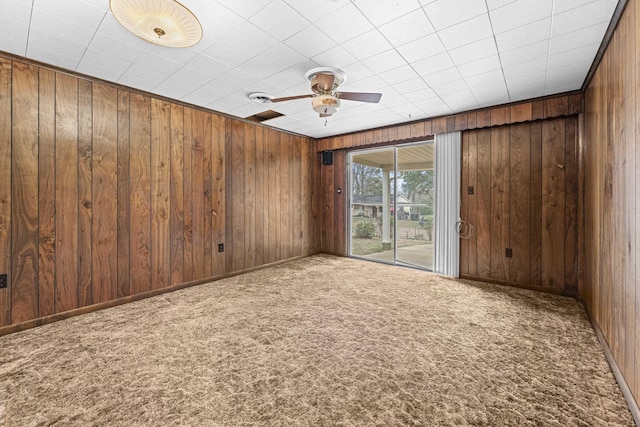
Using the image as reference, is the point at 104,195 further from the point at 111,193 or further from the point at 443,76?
the point at 443,76

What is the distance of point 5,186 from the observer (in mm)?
2443

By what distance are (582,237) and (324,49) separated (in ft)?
11.9

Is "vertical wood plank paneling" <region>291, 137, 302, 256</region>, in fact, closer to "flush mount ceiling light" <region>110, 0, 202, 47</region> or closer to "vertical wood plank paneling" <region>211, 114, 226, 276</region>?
"vertical wood plank paneling" <region>211, 114, 226, 276</region>

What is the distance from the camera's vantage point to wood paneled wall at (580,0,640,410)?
5.15ft

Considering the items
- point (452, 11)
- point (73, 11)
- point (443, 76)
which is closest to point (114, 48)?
point (73, 11)

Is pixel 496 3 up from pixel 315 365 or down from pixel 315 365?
up

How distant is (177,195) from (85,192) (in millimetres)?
959

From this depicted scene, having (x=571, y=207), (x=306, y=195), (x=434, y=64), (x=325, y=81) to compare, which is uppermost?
(x=434, y=64)

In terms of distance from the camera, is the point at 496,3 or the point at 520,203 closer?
the point at 496,3

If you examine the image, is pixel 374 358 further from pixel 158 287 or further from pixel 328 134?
pixel 328 134

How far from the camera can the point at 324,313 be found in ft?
9.39

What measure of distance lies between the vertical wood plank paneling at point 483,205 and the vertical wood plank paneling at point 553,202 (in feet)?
2.02

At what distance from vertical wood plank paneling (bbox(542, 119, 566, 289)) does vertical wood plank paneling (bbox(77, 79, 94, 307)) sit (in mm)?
5387

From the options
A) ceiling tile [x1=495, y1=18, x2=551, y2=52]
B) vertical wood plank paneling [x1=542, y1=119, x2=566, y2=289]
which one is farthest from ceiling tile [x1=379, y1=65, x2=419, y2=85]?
vertical wood plank paneling [x1=542, y1=119, x2=566, y2=289]
